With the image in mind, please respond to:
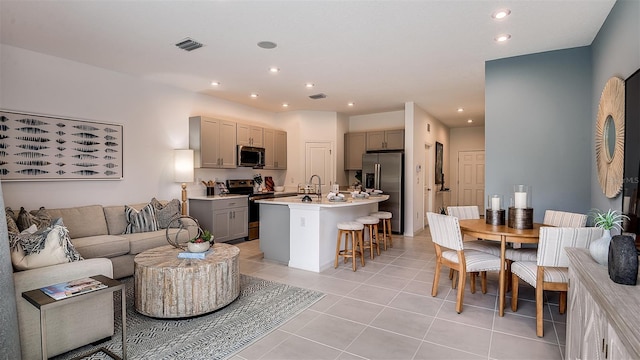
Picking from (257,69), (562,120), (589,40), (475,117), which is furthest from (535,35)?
(475,117)

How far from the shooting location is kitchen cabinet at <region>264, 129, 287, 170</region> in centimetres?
692

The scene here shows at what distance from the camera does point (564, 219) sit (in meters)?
3.27

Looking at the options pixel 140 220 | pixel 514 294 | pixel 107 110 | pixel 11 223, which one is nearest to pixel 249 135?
pixel 107 110

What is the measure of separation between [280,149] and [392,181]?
261 cm

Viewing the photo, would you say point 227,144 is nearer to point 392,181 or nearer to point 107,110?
point 107,110

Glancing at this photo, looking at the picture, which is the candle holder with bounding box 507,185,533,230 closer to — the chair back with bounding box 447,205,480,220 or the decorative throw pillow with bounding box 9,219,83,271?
the chair back with bounding box 447,205,480,220

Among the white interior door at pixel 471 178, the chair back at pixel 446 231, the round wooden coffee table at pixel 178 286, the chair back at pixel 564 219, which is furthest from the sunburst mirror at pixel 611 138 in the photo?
the white interior door at pixel 471 178

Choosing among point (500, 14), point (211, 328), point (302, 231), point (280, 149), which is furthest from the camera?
point (280, 149)

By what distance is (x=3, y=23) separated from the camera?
3.07m

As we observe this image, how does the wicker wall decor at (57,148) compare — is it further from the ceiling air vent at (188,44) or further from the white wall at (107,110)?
the ceiling air vent at (188,44)

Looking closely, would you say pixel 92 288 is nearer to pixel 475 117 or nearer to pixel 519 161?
pixel 519 161

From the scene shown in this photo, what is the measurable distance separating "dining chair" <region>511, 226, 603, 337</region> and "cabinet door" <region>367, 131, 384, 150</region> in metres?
4.83

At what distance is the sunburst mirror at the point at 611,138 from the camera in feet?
8.05

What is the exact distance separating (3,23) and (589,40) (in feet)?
19.5
